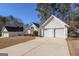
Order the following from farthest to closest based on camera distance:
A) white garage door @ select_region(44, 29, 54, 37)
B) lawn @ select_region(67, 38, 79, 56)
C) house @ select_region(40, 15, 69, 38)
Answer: white garage door @ select_region(44, 29, 54, 37) < house @ select_region(40, 15, 69, 38) < lawn @ select_region(67, 38, 79, 56)

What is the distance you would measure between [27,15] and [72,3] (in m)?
0.79

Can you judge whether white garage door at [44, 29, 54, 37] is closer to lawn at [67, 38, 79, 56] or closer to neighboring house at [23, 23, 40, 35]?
neighboring house at [23, 23, 40, 35]

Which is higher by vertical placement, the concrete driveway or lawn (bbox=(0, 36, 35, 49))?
lawn (bbox=(0, 36, 35, 49))

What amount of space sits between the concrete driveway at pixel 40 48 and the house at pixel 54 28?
Answer: 0.10m

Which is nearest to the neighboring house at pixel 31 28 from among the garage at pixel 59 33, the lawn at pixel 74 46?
the garage at pixel 59 33

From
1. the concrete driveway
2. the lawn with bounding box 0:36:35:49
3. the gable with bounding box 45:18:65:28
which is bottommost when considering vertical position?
the concrete driveway

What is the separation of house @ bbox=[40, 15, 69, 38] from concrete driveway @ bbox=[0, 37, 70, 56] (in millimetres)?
102

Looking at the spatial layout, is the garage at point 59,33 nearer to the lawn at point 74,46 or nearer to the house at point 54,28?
the house at point 54,28

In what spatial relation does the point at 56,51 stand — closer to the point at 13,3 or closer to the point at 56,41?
the point at 56,41

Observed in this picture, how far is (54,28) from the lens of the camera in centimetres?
588

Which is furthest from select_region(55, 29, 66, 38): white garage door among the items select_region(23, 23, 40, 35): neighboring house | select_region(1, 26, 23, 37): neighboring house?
select_region(1, 26, 23, 37): neighboring house

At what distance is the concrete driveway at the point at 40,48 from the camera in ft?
18.7

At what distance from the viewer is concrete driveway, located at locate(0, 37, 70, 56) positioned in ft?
A: 18.7

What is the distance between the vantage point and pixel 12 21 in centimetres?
582
